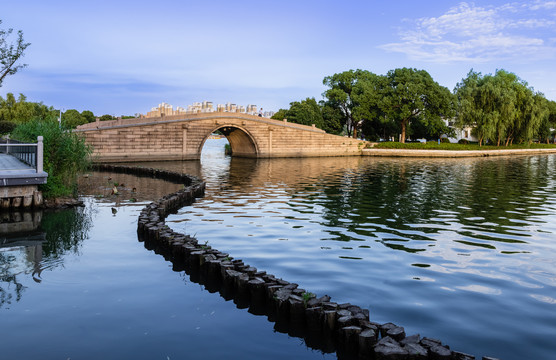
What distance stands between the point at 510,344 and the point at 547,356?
0.46 m

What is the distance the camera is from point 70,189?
55.0 ft

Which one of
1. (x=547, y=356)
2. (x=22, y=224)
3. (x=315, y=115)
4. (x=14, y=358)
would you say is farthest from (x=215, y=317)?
(x=315, y=115)

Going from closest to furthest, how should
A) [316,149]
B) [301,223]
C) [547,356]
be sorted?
[547,356] → [301,223] → [316,149]

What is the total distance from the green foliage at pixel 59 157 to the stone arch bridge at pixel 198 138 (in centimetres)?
1613

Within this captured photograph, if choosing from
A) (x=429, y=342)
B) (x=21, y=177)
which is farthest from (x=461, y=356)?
(x=21, y=177)

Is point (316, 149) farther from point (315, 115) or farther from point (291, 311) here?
point (291, 311)

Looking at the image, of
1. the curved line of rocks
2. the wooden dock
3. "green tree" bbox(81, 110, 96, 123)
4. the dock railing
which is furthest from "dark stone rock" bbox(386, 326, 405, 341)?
"green tree" bbox(81, 110, 96, 123)

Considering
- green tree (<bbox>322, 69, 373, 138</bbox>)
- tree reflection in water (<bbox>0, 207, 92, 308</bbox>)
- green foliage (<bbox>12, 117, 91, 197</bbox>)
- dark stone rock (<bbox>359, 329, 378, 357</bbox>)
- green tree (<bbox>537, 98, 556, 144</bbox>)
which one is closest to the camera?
dark stone rock (<bbox>359, 329, 378, 357</bbox>)

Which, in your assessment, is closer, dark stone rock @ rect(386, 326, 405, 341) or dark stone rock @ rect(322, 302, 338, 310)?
→ dark stone rock @ rect(386, 326, 405, 341)

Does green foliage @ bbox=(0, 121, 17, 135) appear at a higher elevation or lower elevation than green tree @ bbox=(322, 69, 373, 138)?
lower

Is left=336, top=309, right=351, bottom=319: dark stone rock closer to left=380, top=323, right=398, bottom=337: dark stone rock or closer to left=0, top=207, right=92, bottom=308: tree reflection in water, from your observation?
left=380, top=323, right=398, bottom=337: dark stone rock

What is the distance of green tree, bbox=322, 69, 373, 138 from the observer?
63.0m

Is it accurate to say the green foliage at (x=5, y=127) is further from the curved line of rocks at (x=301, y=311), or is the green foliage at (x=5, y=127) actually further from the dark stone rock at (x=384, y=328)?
the dark stone rock at (x=384, y=328)

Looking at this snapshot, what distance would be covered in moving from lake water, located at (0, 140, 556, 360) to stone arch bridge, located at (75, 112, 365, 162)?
73.9ft
